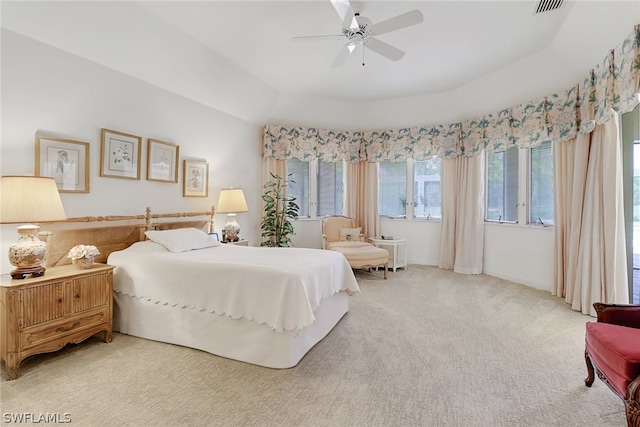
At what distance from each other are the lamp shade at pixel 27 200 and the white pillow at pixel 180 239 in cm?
94

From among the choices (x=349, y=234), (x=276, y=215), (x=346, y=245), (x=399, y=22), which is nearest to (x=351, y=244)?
(x=346, y=245)

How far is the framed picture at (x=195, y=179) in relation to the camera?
13.3ft

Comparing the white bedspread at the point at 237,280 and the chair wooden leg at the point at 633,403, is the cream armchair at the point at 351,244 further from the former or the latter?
the chair wooden leg at the point at 633,403

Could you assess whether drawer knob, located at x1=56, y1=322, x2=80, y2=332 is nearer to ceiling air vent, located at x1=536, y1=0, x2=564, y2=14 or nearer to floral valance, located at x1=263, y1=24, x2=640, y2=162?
floral valance, located at x1=263, y1=24, x2=640, y2=162

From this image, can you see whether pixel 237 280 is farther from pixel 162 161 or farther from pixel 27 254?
pixel 162 161

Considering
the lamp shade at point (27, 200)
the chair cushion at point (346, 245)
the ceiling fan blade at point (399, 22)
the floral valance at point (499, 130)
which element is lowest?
the chair cushion at point (346, 245)

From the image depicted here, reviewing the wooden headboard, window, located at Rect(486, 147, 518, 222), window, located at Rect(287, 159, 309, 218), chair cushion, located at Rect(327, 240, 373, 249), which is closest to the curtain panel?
window, located at Rect(486, 147, 518, 222)

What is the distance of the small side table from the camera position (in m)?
5.37

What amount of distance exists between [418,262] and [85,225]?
17.4ft

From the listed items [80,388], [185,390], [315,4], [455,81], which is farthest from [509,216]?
[80,388]

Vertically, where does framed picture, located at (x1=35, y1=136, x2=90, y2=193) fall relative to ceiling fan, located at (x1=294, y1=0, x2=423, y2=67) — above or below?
below

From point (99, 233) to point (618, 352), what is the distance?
160 inches

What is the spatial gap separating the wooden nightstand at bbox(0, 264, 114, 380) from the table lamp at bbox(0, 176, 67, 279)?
0.13 meters

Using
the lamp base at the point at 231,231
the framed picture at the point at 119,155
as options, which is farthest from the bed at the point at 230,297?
the lamp base at the point at 231,231
